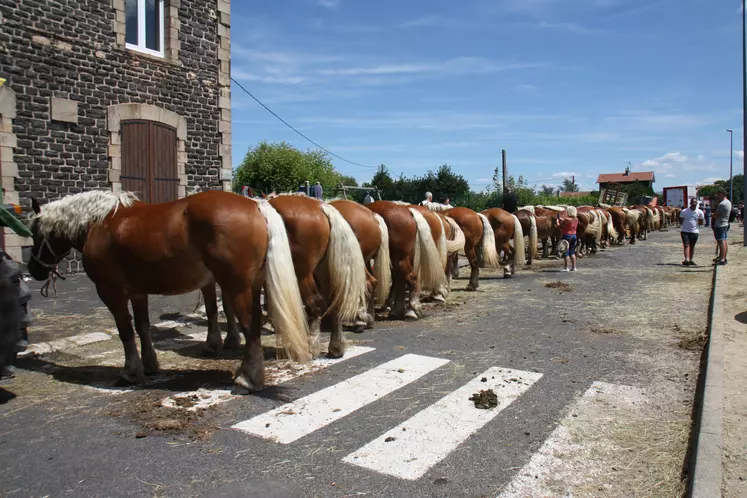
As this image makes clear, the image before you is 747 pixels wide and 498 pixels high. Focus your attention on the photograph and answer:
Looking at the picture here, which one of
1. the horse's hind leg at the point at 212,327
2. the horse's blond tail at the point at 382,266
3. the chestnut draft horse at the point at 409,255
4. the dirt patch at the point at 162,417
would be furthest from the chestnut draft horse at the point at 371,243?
the dirt patch at the point at 162,417

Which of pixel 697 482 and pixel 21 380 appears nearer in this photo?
pixel 697 482

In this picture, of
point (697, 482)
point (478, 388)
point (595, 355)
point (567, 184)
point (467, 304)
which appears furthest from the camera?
point (567, 184)

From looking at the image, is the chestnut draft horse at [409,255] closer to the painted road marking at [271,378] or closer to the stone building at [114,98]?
the painted road marking at [271,378]

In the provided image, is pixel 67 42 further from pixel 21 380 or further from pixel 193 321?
pixel 21 380

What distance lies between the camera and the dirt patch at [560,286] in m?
10.1

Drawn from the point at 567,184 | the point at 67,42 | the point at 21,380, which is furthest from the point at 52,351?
the point at 567,184

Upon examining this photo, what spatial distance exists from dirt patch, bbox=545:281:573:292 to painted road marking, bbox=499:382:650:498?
5943 mm

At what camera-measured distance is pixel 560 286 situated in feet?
34.1

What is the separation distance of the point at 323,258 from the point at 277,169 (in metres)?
42.8

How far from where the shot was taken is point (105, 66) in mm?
11336

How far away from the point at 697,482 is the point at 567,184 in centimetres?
11232

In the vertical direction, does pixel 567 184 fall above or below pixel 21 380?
above

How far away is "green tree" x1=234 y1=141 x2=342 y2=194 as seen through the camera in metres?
46.7

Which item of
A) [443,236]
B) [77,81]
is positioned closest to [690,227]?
[443,236]
